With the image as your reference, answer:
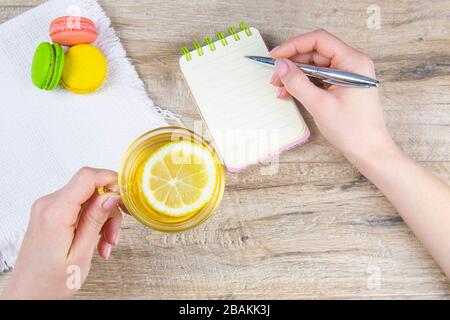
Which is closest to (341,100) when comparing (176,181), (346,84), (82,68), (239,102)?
(346,84)

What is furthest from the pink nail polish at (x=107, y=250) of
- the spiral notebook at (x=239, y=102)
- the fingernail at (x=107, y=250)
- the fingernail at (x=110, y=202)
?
the spiral notebook at (x=239, y=102)

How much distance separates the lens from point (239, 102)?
811 mm

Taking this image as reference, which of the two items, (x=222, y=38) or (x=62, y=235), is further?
(x=222, y=38)

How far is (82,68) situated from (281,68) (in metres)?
0.31

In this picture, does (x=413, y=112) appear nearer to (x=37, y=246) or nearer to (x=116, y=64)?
(x=116, y=64)

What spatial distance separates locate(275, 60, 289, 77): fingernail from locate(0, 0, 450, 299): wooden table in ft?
0.34

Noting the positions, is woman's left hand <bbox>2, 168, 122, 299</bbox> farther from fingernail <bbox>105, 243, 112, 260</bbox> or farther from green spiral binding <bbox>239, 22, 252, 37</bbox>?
green spiral binding <bbox>239, 22, 252, 37</bbox>

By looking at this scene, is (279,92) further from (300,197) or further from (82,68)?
(82,68)

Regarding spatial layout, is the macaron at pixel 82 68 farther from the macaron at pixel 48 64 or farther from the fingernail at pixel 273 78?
the fingernail at pixel 273 78

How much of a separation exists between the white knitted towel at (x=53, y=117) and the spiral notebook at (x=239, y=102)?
91 millimetres

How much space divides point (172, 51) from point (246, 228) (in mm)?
319

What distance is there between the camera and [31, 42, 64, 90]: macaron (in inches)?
29.8

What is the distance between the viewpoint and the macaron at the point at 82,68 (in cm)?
77

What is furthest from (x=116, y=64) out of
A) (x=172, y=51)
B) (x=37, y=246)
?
(x=37, y=246)
